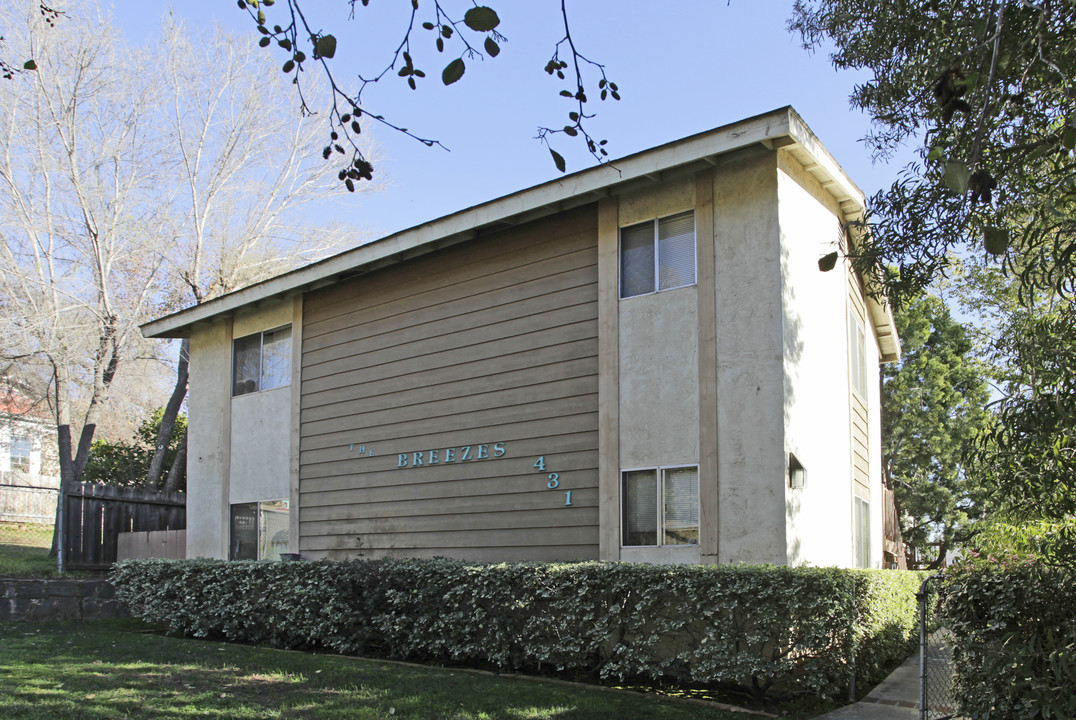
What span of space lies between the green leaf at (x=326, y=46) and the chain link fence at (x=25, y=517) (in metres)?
16.9

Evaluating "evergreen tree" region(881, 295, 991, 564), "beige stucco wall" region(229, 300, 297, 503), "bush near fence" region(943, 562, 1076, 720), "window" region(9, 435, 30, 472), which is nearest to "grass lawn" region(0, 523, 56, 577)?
"beige stucco wall" region(229, 300, 297, 503)

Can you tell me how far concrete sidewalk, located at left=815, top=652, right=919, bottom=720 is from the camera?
23.5ft

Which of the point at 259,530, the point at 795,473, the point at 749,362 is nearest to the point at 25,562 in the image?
the point at 259,530

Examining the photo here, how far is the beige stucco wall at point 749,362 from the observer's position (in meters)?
8.88

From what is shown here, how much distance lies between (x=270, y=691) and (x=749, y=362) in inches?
213

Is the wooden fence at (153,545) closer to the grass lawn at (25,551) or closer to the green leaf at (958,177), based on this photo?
the grass lawn at (25,551)

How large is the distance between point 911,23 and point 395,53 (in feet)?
16.5

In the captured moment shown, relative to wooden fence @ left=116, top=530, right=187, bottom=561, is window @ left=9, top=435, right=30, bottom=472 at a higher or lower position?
higher

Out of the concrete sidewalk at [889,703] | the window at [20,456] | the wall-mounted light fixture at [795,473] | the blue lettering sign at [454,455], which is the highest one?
the window at [20,456]

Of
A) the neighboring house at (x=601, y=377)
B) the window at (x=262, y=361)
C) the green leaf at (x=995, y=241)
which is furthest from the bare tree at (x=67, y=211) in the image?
the green leaf at (x=995, y=241)


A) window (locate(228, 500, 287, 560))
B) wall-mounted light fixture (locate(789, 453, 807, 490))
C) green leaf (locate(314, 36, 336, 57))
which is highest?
green leaf (locate(314, 36, 336, 57))

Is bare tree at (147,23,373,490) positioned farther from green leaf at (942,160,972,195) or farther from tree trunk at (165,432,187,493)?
green leaf at (942,160,972,195)

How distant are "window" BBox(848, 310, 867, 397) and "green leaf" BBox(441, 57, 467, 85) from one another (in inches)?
377

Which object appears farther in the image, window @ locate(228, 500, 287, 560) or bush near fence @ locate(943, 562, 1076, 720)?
window @ locate(228, 500, 287, 560)
